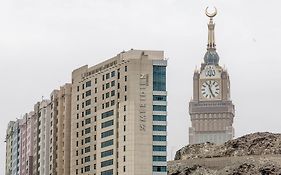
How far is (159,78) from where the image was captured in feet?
596

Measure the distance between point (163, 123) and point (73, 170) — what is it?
26.0 metres

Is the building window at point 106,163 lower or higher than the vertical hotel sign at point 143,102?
lower

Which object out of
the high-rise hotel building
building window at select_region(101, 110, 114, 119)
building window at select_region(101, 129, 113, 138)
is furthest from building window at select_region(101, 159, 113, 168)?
building window at select_region(101, 110, 114, 119)

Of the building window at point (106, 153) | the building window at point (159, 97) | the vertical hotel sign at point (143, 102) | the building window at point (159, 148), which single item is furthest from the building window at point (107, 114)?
the building window at point (159, 148)

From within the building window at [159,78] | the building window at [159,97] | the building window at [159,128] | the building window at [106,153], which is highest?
the building window at [159,78]

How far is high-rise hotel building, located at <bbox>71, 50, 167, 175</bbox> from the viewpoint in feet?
583

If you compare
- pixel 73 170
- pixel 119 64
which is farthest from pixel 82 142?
pixel 119 64

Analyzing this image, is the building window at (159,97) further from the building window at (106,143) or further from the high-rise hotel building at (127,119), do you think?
the building window at (106,143)

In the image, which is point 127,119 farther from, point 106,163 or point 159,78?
point 106,163

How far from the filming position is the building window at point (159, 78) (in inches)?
7111

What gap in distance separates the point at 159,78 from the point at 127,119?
998 centimetres

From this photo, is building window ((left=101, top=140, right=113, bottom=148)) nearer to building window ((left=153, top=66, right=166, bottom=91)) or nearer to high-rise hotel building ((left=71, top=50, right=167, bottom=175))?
high-rise hotel building ((left=71, top=50, right=167, bottom=175))

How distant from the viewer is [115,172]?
598 ft

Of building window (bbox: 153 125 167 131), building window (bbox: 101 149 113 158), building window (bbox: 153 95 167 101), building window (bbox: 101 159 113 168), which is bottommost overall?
building window (bbox: 101 159 113 168)
